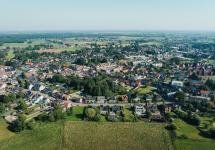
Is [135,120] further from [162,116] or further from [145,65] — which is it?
[145,65]

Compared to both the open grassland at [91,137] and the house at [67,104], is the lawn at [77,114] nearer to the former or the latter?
the house at [67,104]

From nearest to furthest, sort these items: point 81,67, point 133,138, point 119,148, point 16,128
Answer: point 119,148 < point 133,138 < point 16,128 < point 81,67

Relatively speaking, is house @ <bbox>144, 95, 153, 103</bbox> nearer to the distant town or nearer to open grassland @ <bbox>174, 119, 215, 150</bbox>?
the distant town

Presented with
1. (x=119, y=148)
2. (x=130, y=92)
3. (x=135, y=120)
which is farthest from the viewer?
(x=130, y=92)

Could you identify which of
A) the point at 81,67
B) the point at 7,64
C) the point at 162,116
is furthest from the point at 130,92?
the point at 7,64

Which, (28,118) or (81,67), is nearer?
(28,118)

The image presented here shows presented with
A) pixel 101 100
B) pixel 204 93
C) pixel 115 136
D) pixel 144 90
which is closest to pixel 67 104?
pixel 101 100

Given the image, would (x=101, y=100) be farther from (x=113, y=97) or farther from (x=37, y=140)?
(x=37, y=140)
